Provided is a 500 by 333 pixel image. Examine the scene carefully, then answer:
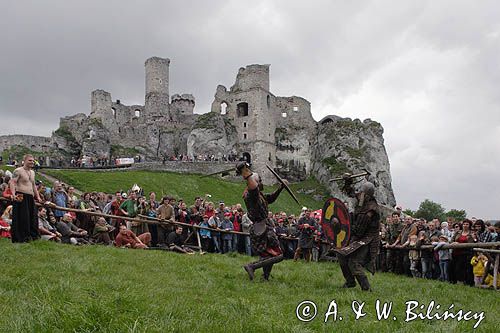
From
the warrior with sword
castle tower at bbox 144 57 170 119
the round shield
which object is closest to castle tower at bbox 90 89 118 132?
castle tower at bbox 144 57 170 119

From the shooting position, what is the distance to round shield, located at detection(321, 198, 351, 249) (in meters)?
9.39

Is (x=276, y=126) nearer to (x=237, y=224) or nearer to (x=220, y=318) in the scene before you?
(x=237, y=224)

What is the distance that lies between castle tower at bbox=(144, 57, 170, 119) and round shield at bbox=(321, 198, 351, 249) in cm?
6659

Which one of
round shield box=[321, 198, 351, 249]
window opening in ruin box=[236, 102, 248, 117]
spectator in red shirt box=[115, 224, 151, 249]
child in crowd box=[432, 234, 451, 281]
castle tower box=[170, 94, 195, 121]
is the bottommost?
child in crowd box=[432, 234, 451, 281]

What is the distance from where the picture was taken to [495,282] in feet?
35.0

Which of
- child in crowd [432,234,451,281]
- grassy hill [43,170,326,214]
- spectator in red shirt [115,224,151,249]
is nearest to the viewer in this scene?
child in crowd [432,234,451,281]

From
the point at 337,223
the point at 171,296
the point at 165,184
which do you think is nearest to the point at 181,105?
the point at 165,184

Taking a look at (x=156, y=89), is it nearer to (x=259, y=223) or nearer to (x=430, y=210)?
(x=430, y=210)

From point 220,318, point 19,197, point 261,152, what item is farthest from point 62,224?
point 261,152

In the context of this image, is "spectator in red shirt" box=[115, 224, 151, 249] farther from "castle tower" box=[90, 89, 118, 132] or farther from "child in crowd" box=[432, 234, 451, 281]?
"castle tower" box=[90, 89, 118, 132]

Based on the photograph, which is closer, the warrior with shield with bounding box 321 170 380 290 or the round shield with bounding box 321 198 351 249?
the warrior with shield with bounding box 321 170 380 290

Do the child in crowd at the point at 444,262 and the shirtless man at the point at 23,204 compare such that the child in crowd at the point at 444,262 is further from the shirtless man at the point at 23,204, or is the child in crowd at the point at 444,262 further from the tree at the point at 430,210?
the tree at the point at 430,210

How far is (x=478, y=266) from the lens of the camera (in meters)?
12.1

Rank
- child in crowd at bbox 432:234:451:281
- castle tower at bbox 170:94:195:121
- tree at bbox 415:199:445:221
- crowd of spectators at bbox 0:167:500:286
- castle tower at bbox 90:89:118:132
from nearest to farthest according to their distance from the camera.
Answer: crowd of spectators at bbox 0:167:500:286
child in crowd at bbox 432:234:451:281
castle tower at bbox 90:89:118:132
castle tower at bbox 170:94:195:121
tree at bbox 415:199:445:221
